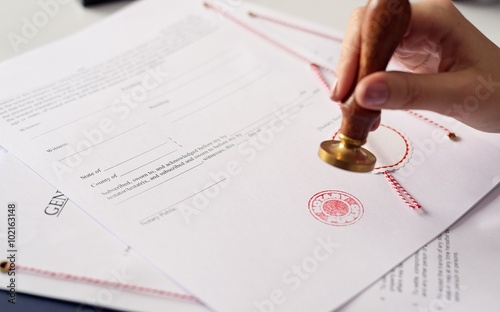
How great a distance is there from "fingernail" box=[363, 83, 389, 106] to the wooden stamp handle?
12mm

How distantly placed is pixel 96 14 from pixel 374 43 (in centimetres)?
48

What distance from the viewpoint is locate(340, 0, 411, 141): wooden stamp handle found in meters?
0.44

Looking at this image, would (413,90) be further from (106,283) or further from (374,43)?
(106,283)

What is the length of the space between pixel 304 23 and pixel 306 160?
28cm

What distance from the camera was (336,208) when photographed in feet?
1.75

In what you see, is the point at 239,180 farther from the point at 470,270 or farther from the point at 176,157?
the point at 470,270

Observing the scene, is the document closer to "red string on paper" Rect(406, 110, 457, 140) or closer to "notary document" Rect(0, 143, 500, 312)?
"notary document" Rect(0, 143, 500, 312)

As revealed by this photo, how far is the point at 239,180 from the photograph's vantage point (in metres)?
0.55

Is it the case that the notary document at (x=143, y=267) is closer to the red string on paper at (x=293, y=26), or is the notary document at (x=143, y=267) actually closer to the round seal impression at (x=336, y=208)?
the round seal impression at (x=336, y=208)

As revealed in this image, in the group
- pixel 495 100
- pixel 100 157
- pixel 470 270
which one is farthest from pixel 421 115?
pixel 100 157

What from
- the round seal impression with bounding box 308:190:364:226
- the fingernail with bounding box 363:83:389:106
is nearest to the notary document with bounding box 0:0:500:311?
the round seal impression with bounding box 308:190:364:226

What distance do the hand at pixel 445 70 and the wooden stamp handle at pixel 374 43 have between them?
0.05 feet


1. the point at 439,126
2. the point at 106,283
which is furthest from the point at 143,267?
the point at 439,126

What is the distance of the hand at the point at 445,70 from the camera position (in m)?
0.50
